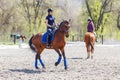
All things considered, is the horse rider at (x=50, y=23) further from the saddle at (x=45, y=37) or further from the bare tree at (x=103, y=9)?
the bare tree at (x=103, y=9)

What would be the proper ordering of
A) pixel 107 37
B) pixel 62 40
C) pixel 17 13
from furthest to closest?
pixel 17 13 → pixel 107 37 → pixel 62 40

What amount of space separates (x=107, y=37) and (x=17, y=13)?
1694cm

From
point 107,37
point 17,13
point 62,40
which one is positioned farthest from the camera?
point 17,13

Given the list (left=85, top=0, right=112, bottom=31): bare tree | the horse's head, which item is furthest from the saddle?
(left=85, top=0, right=112, bottom=31): bare tree

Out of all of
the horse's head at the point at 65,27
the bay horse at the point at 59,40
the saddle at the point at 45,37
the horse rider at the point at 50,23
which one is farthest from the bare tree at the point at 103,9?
the horse's head at the point at 65,27

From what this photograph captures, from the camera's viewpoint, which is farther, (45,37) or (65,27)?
(45,37)

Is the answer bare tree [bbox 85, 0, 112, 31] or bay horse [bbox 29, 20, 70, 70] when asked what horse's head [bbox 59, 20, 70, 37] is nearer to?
bay horse [bbox 29, 20, 70, 70]

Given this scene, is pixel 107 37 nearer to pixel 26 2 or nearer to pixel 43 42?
pixel 26 2

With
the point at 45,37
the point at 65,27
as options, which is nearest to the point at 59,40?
the point at 65,27

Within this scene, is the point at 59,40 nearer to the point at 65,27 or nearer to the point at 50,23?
the point at 65,27

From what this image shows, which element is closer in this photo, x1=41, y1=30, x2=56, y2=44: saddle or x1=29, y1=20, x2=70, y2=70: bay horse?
x1=29, y1=20, x2=70, y2=70: bay horse

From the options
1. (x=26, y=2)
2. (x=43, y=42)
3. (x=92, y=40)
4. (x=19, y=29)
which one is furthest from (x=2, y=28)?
(x=43, y=42)

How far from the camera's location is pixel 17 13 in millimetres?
67812

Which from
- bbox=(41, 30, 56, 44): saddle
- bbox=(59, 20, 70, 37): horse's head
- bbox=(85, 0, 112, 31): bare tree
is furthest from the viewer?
bbox=(85, 0, 112, 31): bare tree
